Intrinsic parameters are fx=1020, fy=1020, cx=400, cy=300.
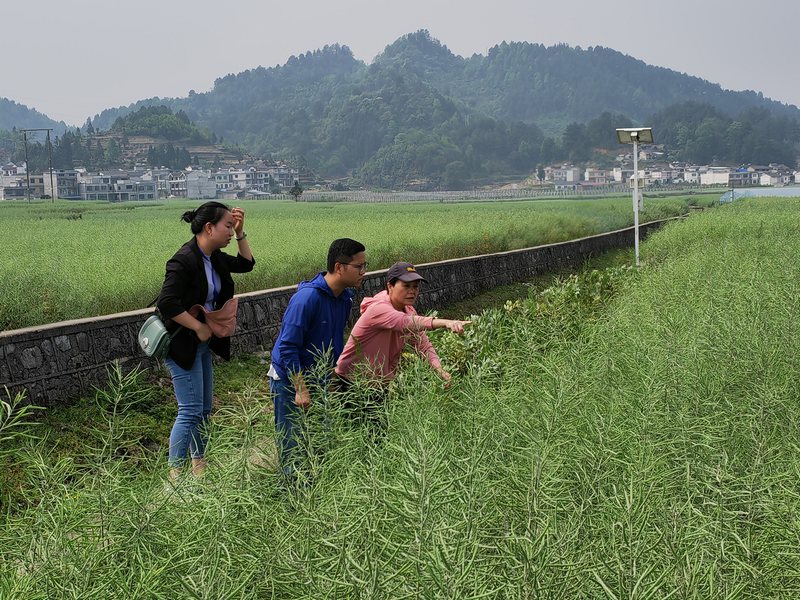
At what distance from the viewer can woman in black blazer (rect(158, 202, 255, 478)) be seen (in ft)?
18.5

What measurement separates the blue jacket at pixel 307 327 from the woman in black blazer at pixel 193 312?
2.29 feet

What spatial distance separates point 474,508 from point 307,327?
2.92m

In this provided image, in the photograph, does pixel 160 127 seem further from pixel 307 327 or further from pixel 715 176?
pixel 307 327

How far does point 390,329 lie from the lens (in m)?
5.45

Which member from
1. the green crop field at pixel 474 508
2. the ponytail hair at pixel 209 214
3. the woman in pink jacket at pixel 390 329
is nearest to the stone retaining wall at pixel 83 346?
the ponytail hair at pixel 209 214

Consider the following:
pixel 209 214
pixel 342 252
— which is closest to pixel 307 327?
pixel 342 252

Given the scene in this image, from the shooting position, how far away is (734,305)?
6.04 m

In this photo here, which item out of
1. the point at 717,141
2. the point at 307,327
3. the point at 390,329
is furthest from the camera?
the point at 717,141

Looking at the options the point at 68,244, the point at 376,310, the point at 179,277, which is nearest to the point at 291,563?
the point at 376,310

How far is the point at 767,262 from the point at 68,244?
1242cm

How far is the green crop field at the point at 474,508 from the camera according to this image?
2.10 metres

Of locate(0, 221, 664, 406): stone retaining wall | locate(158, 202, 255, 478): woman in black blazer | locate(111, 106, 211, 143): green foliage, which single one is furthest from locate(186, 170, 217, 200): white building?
locate(158, 202, 255, 478): woman in black blazer

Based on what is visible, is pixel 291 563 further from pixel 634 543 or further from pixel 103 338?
pixel 103 338

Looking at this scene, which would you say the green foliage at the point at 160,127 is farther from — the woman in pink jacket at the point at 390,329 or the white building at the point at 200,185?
the woman in pink jacket at the point at 390,329
